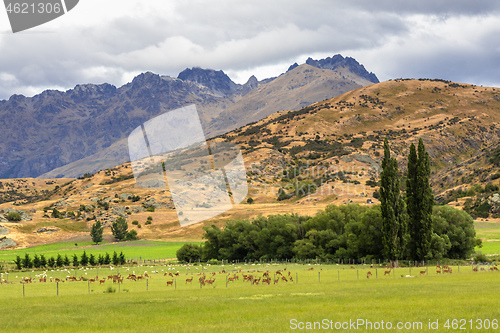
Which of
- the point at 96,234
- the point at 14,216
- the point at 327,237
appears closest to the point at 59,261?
the point at 96,234

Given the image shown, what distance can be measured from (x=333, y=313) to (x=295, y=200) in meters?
141

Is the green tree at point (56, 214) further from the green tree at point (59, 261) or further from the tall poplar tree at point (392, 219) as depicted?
the tall poplar tree at point (392, 219)

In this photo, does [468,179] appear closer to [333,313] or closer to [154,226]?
[154,226]

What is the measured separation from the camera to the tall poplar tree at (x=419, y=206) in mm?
69250

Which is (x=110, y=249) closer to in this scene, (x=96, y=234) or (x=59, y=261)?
(x=96, y=234)

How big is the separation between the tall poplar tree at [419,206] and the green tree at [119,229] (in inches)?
3435

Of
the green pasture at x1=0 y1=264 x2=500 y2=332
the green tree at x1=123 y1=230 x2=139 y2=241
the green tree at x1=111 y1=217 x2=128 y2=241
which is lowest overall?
the green pasture at x1=0 y1=264 x2=500 y2=332

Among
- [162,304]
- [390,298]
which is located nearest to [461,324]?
[390,298]

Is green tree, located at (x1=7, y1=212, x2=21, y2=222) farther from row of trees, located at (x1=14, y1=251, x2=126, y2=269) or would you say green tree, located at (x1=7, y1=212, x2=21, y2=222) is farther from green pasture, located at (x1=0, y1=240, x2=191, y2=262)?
row of trees, located at (x1=14, y1=251, x2=126, y2=269)

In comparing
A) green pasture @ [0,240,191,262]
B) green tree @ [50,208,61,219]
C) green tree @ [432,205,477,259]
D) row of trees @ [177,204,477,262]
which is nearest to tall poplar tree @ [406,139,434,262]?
row of trees @ [177,204,477,262]

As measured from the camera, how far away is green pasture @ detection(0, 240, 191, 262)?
10819 centimetres

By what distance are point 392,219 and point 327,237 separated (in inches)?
904

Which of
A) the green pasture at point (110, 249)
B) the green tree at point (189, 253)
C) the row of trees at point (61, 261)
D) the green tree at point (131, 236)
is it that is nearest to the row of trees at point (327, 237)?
the green tree at point (189, 253)

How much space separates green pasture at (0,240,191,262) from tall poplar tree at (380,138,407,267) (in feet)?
171
